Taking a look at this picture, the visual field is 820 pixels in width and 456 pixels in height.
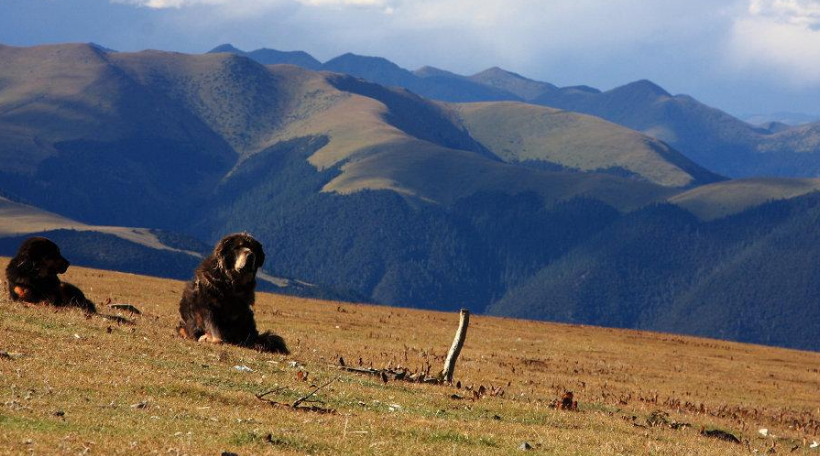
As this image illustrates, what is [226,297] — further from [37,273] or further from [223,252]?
[37,273]

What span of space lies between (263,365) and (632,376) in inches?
900

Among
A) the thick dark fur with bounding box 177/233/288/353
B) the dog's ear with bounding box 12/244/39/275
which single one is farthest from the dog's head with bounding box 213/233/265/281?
the dog's ear with bounding box 12/244/39/275

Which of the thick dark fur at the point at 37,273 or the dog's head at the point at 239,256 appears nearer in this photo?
the dog's head at the point at 239,256

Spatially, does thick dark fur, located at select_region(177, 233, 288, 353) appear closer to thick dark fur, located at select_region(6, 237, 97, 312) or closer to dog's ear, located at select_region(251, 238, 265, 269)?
dog's ear, located at select_region(251, 238, 265, 269)

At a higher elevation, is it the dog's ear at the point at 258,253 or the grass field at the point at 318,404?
the dog's ear at the point at 258,253

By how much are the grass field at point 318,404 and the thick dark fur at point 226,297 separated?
0.77 metres

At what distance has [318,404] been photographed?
60.4 ft

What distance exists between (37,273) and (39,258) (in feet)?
2.14

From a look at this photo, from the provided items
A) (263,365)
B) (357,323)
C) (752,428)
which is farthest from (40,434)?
(357,323)

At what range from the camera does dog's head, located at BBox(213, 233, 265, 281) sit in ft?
72.8

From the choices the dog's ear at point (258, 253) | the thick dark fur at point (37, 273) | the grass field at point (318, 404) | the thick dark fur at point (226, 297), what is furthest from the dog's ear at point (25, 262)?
the dog's ear at point (258, 253)

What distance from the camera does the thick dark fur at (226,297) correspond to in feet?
73.8

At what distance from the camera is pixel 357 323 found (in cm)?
4822

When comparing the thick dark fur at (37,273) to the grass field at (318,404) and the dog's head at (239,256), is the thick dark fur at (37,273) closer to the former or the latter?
the grass field at (318,404)
